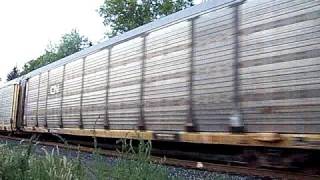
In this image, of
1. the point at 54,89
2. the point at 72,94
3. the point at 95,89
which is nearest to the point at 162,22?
the point at 95,89

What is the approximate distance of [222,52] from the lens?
845 cm

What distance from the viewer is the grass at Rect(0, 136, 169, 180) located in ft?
10.3

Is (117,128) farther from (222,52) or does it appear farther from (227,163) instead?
(222,52)

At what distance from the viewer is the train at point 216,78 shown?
22.4 feet

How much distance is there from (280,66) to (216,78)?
5.24 feet

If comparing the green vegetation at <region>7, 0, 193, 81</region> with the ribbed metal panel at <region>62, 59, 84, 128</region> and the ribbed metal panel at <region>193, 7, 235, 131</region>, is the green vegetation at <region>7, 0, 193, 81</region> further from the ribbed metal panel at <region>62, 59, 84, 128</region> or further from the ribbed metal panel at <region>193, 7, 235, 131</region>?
the ribbed metal panel at <region>193, 7, 235, 131</region>

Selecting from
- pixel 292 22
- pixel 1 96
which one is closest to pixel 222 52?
pixel 292 22

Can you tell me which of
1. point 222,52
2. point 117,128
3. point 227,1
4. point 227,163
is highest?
point 227,1

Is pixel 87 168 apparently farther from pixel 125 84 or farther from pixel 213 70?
pixel 125 84

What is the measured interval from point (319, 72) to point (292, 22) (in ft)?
3.18

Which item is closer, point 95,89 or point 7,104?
point 95,89

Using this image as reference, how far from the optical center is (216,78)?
852 centimetres

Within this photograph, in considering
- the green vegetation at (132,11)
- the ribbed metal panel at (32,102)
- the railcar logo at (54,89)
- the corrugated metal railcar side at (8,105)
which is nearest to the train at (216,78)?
the railcar logo at (54,89)

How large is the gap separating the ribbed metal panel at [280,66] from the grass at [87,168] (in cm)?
394
